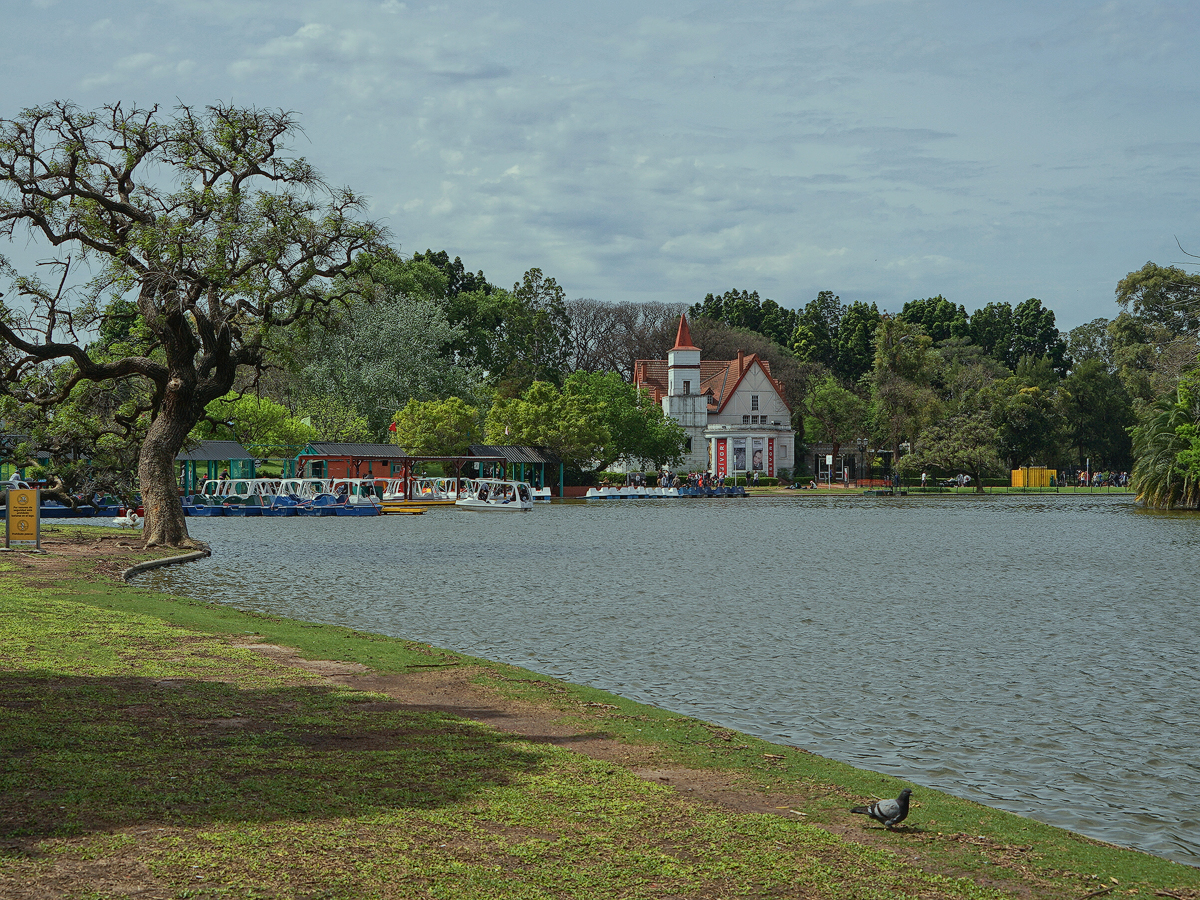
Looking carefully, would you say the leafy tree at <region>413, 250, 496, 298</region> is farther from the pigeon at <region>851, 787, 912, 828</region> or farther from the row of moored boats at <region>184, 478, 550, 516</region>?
the pigeon at <region>851, 787, 912, 828</region>

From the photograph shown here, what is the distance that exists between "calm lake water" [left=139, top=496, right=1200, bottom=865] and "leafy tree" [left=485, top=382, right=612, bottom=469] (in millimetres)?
39731

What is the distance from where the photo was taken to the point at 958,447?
92688 millimetres

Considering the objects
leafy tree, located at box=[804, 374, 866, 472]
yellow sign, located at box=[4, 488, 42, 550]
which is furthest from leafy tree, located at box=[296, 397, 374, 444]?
yellow sign, located at box=[4, 488, 42, 550]

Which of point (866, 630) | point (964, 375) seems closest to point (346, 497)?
point (866, 630)

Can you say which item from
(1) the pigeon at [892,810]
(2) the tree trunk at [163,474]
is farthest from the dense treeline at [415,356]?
(1) the pigeon at [892,810]

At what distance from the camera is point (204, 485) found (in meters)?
63.6

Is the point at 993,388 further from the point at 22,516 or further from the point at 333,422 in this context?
the point at 22,516

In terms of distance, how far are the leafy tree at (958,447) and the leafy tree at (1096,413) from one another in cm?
1997

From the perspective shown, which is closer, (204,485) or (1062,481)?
(204,485)

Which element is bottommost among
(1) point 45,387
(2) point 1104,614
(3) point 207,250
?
(2) point 1104,614

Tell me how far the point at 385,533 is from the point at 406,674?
32.5 m

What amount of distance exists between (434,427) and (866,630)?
6105 centimetres

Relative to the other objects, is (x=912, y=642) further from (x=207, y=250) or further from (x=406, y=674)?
(x=207, y=250)

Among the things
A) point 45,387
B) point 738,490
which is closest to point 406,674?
point 45,387
